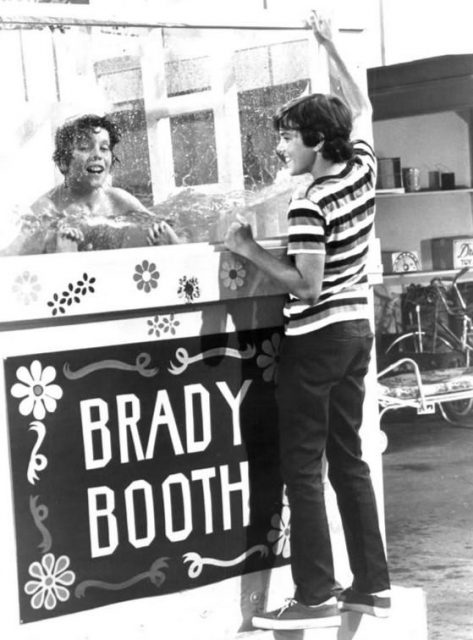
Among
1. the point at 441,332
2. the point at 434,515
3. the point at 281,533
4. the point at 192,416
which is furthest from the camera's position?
the point at 441,332

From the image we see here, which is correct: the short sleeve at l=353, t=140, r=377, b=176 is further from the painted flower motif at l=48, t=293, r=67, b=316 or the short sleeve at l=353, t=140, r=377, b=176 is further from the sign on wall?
the painted flower motif at l=48, t=293, r=67, b=316

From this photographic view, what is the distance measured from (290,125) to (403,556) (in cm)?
307

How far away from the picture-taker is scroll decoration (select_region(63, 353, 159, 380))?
3.71 metres

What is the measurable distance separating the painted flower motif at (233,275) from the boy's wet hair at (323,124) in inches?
16.5

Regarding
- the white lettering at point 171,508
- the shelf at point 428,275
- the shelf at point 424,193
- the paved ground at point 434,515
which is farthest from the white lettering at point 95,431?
the shelf at point 428,275

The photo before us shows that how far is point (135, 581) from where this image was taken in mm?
3865

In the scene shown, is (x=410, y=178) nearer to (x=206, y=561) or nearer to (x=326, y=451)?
(x=326, y=451)

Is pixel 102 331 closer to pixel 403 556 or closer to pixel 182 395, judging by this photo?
pixel 182 395

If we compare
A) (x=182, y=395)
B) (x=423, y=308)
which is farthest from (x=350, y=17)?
(x=423, y=308)

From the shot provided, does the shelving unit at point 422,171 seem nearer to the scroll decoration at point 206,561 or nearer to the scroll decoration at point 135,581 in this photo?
the scroll decoration at point 206,561

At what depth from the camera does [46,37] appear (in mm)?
3717

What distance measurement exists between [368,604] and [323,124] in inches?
56.3

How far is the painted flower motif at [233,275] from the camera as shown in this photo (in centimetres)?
396

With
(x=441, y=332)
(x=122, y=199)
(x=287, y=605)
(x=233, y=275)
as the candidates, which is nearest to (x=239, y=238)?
(x=233, y=275)
